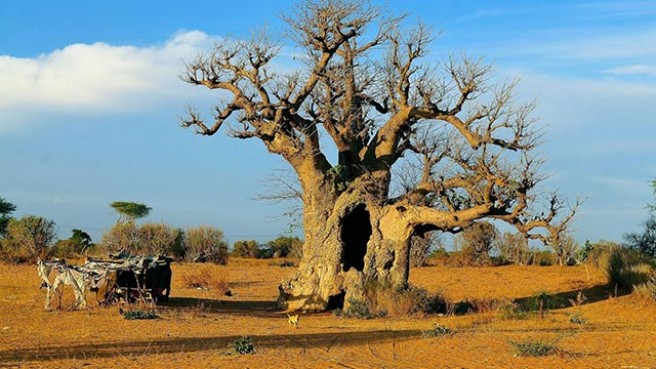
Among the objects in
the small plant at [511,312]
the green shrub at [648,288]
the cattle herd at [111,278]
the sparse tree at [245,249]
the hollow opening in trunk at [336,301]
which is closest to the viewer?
the cattle herd at [111,278]

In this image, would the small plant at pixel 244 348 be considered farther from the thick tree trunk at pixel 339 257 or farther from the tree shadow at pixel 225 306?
the thick tree trunk at pixel 339 257

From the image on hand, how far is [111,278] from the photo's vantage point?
821 inches

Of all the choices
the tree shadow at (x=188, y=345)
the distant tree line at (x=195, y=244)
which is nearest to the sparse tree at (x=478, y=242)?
the distant tree line at (x=195, y=244)

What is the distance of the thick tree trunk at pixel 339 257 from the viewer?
22.1 m

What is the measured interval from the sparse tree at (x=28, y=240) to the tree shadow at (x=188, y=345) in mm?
27408

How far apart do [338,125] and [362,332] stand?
275 inches

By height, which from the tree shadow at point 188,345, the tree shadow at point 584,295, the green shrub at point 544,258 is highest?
the green shrub at point 544,258

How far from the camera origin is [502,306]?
878 inches

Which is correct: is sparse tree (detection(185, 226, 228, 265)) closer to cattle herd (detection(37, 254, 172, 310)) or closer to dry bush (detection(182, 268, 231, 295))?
dry bush (detection(182, 268, 231, 295))

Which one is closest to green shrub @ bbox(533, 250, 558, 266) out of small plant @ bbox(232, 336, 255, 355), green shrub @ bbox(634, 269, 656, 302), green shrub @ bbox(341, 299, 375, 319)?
green shrub @ bbox(634, 269, 656, 302)

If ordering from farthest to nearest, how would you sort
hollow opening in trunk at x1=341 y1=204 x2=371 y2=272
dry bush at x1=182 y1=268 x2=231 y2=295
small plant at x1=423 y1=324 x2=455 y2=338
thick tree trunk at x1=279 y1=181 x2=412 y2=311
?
1. dry bush at x1=182 y1=268 x2=231 y2=295
2. hollow opening in trunk at x1=341 y1=204 x2=371 y2=272
3. thick tree trunk at x1=279 y1=181 x2=412 y2=311
4. small plant at x1=423 y1=324 x2=455 y2=338

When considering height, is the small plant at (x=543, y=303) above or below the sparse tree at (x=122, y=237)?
below

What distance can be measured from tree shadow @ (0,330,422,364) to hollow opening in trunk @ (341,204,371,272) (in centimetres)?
604

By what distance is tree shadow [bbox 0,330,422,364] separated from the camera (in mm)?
12625
